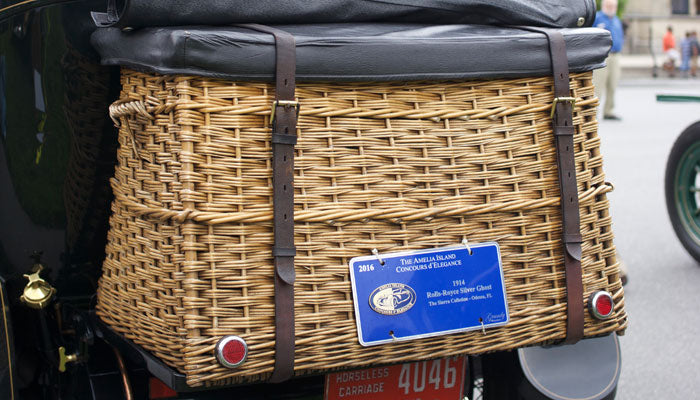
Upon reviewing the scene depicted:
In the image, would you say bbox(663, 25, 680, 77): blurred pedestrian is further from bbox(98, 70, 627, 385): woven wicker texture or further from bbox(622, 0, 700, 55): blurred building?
bbox(98, 70, 627, 385): woven wicker texture

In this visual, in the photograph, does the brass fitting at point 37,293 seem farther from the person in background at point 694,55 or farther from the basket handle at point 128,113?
the person in background at point 694,55

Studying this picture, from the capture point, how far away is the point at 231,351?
1.92m

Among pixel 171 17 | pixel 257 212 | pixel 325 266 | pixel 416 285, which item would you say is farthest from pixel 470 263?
pixel 171 17

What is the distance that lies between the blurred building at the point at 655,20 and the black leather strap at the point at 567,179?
40181 millimetres

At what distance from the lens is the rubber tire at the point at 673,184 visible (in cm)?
559

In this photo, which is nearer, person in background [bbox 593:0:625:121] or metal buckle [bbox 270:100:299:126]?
metal buckle [bbox 270:100:299:126]

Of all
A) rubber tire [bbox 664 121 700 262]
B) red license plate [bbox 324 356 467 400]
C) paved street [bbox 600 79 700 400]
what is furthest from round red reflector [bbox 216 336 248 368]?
rubber tire [bbox 664 121 700 262]

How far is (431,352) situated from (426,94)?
1.93ft

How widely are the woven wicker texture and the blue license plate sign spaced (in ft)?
0.09

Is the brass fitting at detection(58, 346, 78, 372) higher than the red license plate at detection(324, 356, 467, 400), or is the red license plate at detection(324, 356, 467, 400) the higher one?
the brass fitting at detection(58, 346, 78, 372)

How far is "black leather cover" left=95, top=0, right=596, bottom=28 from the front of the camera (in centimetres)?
200

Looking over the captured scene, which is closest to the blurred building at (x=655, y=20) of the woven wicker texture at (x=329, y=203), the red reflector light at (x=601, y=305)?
the red reflector light at (x=601, y=305)

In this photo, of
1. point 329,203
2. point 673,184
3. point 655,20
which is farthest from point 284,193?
point 655,20

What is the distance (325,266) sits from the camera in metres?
2.00
